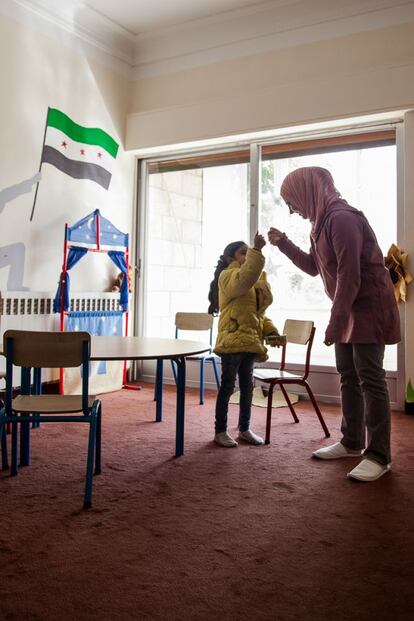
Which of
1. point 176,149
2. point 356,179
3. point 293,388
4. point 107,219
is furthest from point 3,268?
point 356,179

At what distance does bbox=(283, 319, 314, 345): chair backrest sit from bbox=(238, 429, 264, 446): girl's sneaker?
0.67m

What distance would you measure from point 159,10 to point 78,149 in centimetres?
138

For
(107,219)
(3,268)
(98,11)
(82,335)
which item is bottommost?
(82,335)

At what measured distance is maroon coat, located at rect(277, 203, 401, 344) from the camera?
2568 mm

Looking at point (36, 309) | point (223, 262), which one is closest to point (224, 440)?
point (223, 262)

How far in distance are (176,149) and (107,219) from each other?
38.4 inches

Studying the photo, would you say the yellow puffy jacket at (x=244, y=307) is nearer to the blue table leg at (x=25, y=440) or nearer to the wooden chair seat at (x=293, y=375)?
the wooden chair seat at (x=293, y=375)

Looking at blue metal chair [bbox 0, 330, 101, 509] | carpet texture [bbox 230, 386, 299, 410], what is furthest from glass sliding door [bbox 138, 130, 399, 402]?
blue metal chair [bbox 0, 330, 101, 509]

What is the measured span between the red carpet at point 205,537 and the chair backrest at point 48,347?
594 mm

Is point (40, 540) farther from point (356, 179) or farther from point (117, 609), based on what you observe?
point (356, 179)

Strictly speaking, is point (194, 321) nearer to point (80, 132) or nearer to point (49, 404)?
point (80, 132)

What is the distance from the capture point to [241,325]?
3.09 meters

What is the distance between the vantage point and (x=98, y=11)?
188 inches

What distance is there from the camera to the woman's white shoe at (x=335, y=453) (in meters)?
2.94
